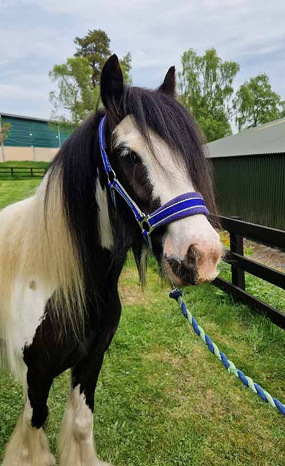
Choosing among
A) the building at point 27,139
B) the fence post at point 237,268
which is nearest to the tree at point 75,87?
the building at point 27,139

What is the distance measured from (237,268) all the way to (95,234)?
117 inches

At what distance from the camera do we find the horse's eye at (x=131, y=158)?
3.56ft

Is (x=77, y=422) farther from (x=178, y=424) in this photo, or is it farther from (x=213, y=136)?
(x=213, y=136)

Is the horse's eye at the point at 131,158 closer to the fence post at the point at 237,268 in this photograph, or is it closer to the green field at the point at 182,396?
the green field at the point at 182,396

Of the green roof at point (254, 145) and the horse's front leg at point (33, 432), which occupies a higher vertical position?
the green roof at point (254, 145)

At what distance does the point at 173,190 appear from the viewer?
1046 mm

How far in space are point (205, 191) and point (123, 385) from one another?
2.11 m

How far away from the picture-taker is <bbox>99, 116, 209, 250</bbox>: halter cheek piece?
1.01 metres

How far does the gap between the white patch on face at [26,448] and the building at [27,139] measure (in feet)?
107

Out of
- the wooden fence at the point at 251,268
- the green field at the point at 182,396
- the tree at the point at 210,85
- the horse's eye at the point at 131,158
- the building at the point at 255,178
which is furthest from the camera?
the tree at the point at 210,85

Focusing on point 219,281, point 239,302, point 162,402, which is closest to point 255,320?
point 239,302

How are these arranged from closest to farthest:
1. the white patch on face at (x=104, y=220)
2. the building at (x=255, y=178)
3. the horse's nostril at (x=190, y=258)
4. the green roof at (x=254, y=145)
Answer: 1. the horse's nostril at (x=190, y=258)
2. the white patch on face at (x=104, y=220)
3. the building at (x=255, y=178)
4. the green roof at (x=254, y=145)

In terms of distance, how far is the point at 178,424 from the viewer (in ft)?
7.38

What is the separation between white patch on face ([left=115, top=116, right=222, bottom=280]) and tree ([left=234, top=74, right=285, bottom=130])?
3712 cm
